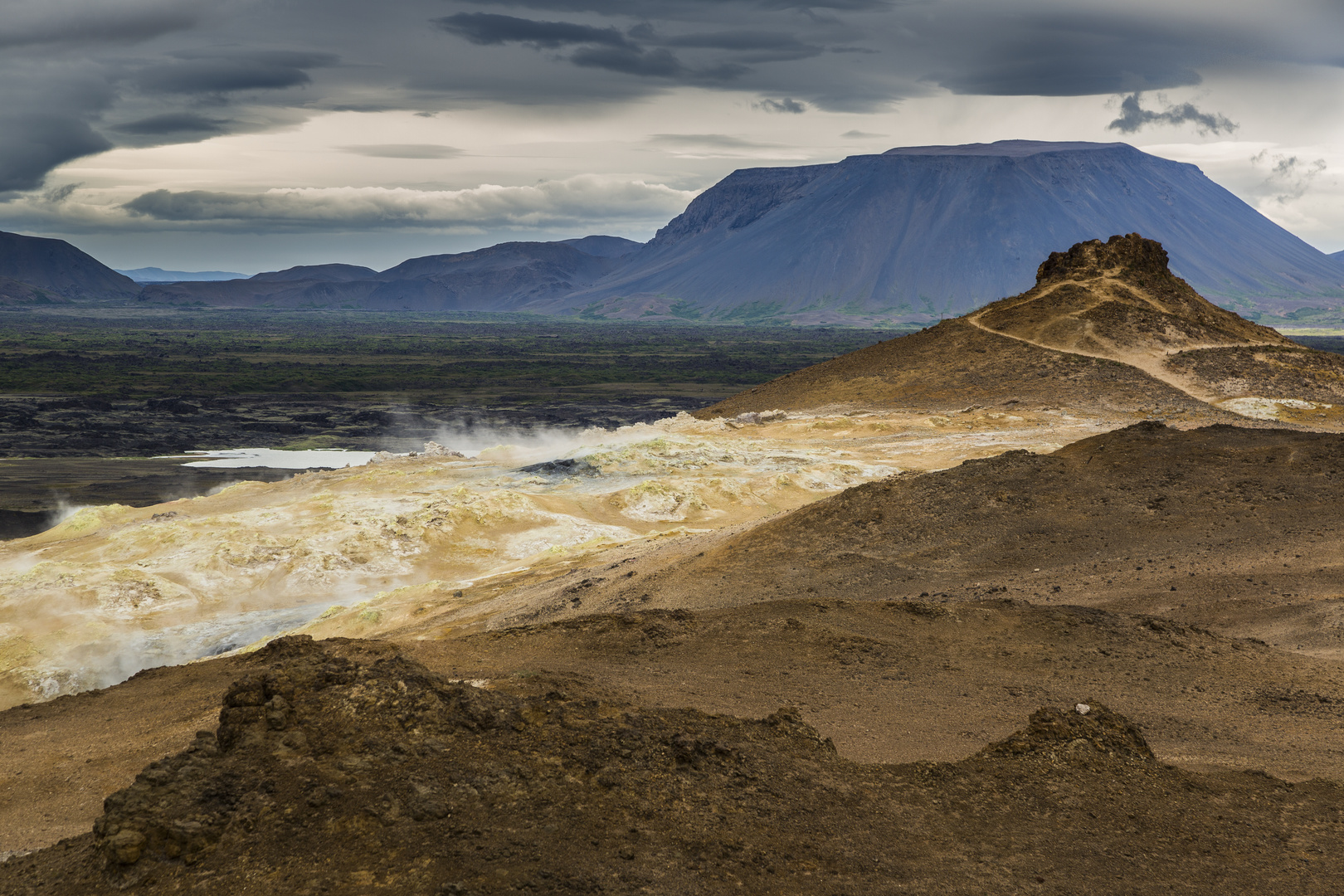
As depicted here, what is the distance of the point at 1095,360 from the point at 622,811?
5102 centimetres

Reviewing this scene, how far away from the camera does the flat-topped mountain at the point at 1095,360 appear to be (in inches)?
1941

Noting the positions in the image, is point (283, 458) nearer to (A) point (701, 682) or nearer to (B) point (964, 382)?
(B) point (964, 382)

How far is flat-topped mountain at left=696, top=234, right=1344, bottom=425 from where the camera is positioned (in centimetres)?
4931

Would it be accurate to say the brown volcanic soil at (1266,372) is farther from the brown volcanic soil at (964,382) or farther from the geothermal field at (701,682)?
the geothermal field at (701,682)

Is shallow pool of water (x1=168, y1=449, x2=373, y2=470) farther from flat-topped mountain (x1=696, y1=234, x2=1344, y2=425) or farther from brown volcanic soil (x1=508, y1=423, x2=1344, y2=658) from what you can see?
brown volcanic soil (x1=508, y1=423, x2=1344, y2=658)

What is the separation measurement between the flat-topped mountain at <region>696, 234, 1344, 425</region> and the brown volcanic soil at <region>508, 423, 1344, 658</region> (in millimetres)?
24956

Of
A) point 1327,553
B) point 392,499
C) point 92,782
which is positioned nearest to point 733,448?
point 392,499

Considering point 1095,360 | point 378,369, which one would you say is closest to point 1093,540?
point 1095,360

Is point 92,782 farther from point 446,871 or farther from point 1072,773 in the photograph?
point 1072,773

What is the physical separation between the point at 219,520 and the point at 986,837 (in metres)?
27.5

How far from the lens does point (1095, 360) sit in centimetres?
5300

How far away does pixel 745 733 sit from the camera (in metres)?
9.85

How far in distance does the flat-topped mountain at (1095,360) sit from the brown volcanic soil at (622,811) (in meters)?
41.9

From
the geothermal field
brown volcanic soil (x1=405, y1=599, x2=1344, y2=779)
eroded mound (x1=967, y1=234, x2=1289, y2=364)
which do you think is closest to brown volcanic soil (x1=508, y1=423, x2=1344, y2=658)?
the geothermal field
